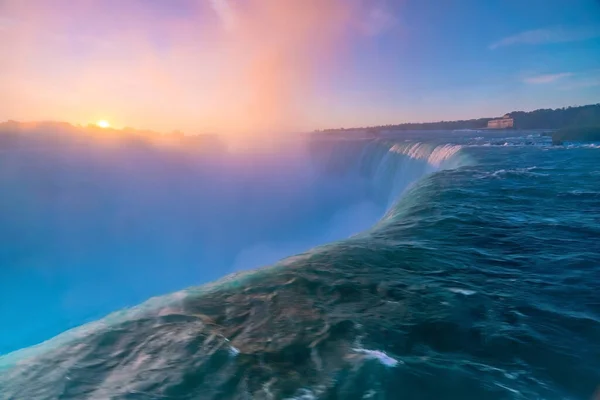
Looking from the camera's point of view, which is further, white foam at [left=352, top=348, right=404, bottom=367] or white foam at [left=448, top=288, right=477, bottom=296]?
white foam at [left=448, top=288, right=477, bottom=296]

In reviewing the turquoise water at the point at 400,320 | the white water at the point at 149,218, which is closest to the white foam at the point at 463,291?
the turquoise water at the point at 400,320

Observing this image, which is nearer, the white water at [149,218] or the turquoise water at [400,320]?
the turquoise water at [400,320]

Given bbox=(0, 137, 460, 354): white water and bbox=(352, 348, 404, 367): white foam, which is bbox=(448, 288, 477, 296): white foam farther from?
bbox=(0, 137, 460, 354): white water

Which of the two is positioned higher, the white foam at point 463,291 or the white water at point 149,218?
the white foam at point 463,291

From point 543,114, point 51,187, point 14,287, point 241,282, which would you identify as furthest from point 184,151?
point 543,114

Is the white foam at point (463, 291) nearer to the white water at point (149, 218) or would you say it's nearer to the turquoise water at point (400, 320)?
the turquoise water at point (400, 320)

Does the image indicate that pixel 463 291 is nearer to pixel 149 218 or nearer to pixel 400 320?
pixel 400 320

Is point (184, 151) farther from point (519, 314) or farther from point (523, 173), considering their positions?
point (519, 314)

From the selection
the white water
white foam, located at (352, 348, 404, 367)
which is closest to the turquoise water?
white foam, located at (352, 348, 404, 367)

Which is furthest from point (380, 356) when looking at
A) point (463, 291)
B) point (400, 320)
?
point (463, 291)

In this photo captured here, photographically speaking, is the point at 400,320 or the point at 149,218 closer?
the point at 400,320

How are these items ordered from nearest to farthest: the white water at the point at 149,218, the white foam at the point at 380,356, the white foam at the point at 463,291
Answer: the white foam at the point at 380,356 < the white foam at the point at 463,291 < the white water at the point at 149,218
